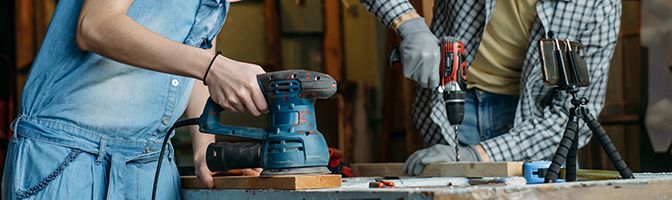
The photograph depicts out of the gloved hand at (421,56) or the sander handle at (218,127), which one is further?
the gloved hand at (421,56)

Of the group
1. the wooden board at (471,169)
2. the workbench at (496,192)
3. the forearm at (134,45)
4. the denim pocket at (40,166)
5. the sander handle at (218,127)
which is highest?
the forearm at (134,45)

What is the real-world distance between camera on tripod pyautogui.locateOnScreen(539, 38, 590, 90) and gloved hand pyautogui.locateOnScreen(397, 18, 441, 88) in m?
0.56

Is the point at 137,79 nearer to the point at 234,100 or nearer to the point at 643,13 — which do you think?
the point at 234,100

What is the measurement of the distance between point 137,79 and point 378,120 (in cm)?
456

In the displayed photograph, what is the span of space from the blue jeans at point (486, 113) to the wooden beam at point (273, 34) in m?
3.32

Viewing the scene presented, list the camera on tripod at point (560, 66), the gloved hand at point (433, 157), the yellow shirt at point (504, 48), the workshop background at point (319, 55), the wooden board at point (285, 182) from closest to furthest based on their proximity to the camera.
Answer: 1. the wooden board at point (285, 182)
2. the camera on tripod at point (560, 66)
3. the gloved hand at point (433, 157)
4. the yellow shirt at point (504, 48)
5. the workshop background at point (319, 55)

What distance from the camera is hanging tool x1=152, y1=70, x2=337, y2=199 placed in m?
1.69

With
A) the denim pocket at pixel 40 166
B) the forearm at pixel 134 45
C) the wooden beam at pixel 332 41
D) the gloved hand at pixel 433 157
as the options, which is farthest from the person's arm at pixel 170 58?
the wooden beam at pixel 332 41

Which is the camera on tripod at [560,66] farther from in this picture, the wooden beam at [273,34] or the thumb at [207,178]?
the wooden beam at [273,34]

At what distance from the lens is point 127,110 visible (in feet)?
6.13

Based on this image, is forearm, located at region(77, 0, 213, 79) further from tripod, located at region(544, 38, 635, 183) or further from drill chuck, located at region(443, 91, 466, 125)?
drill chuck, located at region(443, 91, 466, 125)

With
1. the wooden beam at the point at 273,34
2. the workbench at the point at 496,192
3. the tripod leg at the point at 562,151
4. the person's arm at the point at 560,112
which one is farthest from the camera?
the wooden beam at the point at 273,34

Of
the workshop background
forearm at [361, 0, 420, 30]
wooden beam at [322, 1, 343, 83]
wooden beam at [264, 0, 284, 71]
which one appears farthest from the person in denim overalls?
wooden beam at [264, 0, 284, 71]

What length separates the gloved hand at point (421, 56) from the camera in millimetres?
2551
